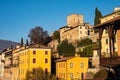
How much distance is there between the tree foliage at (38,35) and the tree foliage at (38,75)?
41166mm

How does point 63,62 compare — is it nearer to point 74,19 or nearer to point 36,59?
point 36,59

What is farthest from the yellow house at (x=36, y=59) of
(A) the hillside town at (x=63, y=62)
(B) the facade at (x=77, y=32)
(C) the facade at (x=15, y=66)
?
(B) the facade at (x=77, y=32)

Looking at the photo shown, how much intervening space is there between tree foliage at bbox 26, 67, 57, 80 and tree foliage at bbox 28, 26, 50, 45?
41.2 m

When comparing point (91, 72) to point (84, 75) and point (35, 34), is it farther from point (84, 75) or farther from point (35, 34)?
point (35, 34)

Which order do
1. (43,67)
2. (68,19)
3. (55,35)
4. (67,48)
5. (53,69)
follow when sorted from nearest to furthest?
1. (43,67)
2. (53,69)
3. (67,48)
4. (55,35)
5. (68,19)

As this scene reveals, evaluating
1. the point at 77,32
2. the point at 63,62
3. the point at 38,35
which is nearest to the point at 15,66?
the point at 63,62

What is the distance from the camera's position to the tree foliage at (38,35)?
4001 inches

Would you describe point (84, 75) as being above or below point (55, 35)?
below

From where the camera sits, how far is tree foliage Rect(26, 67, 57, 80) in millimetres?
57062

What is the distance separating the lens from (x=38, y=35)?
102m

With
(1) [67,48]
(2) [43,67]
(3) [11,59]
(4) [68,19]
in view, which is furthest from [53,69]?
(4) [68,19]

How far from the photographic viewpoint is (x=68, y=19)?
4756 inches

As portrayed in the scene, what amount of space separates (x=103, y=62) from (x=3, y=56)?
76.1m

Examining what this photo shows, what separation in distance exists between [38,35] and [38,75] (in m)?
46.0
